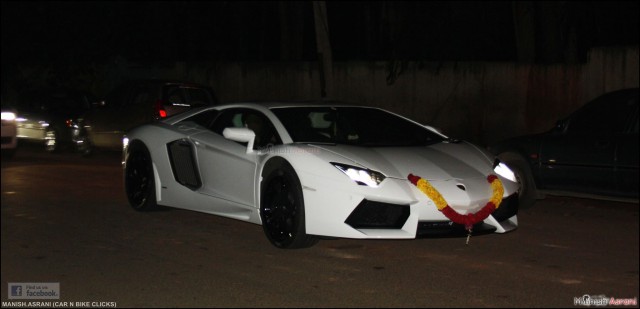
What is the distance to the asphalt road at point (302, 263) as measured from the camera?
6.87 meters

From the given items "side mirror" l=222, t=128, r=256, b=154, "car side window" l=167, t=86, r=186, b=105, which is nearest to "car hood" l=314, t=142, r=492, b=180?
"side mirror" l=222, t=128, r=256, b=154

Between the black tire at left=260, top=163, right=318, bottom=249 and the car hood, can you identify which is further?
the black tire at left=260, top=163, right=318, bottom=249

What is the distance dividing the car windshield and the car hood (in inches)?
12.0

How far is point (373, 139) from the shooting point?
8734 millimetres

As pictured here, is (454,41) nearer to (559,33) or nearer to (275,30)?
(559,33)

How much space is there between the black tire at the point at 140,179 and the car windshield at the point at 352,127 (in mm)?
1694

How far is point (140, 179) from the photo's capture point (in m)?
9.82

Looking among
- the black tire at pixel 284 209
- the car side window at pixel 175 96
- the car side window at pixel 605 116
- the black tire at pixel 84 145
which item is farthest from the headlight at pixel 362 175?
the black tire at pixel 84 145

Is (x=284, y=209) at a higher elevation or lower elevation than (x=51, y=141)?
higher

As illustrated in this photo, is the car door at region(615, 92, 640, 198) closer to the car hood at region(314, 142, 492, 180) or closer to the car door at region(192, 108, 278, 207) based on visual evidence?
the car hood at region(314, 142, 492, 180)

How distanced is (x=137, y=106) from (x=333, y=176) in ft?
35.4

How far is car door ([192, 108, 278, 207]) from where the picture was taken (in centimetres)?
812

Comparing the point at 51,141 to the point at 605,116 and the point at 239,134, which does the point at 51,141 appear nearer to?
the point at 605,116

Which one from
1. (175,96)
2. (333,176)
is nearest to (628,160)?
(333,176)
